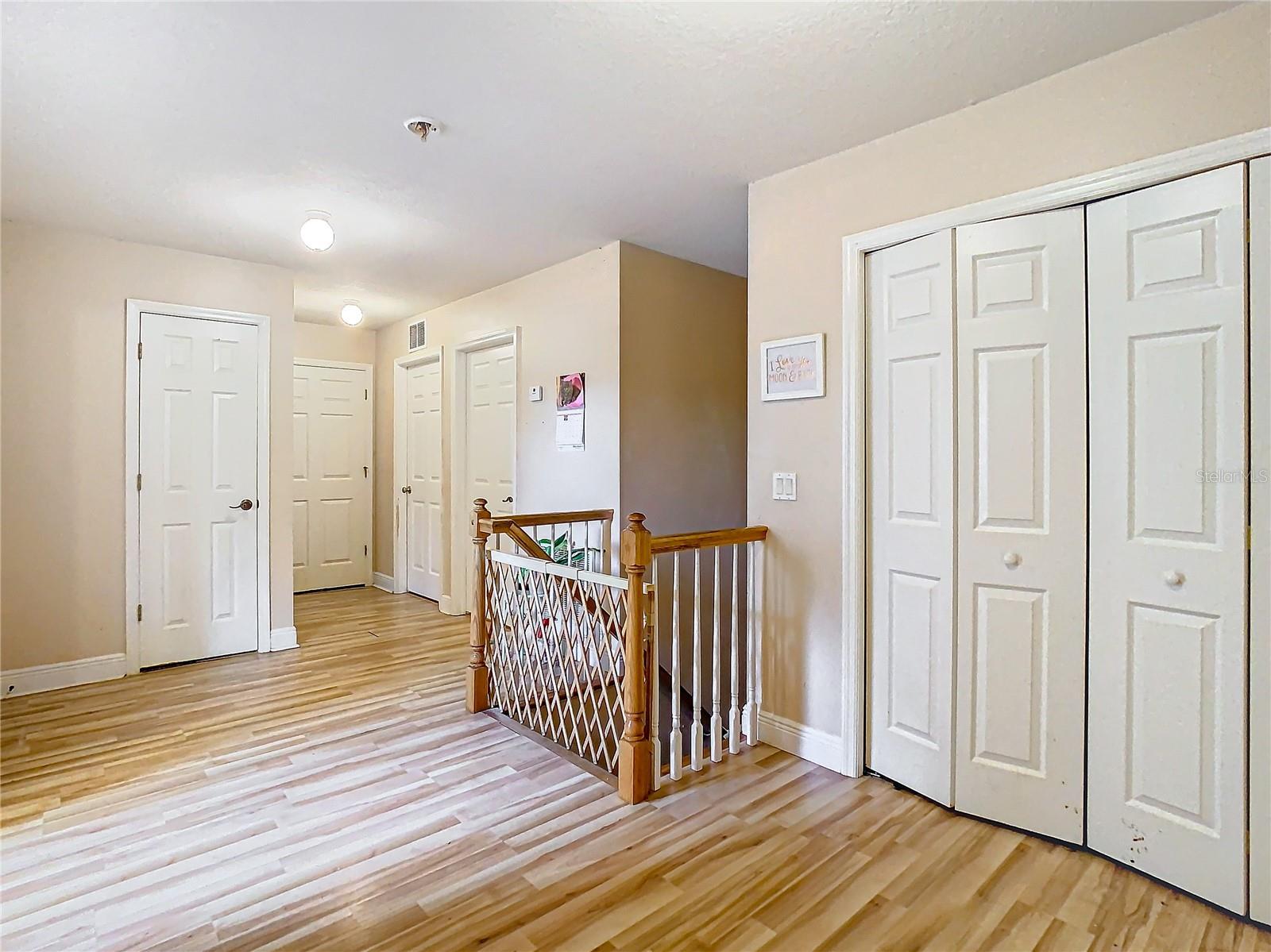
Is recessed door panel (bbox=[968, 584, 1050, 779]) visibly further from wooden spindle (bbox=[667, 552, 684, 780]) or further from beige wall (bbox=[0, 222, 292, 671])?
beige wall (bbox=[0, 222, 292, 671])

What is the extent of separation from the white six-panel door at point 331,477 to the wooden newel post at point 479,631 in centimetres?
341

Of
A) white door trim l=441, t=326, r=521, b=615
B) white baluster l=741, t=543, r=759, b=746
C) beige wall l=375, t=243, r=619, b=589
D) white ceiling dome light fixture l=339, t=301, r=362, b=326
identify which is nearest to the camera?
white baluster l=741, t=543, r=759, b=746

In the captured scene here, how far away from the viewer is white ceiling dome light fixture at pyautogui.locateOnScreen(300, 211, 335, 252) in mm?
3125

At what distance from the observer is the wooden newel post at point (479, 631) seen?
314 cm

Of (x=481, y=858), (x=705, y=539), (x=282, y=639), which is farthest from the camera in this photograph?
(x=282, y=639)

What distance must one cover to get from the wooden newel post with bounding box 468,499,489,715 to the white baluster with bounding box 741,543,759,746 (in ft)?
4.09

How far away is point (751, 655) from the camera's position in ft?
9.19

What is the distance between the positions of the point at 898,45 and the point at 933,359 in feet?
3.21

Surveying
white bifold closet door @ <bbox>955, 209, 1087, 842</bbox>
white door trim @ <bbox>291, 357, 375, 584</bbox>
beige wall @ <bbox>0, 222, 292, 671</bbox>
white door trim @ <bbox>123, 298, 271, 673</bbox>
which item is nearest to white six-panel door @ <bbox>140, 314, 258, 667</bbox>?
white door trim @ <bbox>123, 298, 271, 673</bbox>

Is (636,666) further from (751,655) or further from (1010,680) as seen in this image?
(1010,680)

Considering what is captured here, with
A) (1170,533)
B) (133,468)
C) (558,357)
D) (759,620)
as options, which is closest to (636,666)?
(759,620)

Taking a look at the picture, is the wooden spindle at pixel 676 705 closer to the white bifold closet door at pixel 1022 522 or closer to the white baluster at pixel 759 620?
the white baluster at pixel 759 620

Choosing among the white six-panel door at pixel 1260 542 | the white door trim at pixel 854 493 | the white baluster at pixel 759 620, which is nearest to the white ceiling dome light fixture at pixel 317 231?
the white door trim at pixel 854 493

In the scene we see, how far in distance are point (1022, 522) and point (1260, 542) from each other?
56 centimetres
